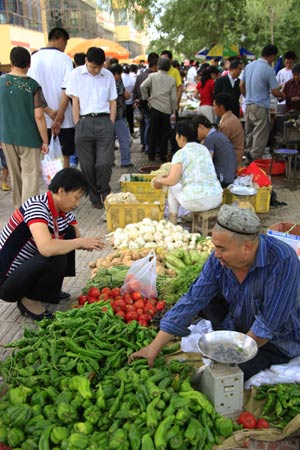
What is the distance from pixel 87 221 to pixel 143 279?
258 centimetres

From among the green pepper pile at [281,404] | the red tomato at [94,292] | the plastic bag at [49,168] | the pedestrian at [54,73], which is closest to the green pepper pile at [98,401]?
the green pepper pile at [281,404]

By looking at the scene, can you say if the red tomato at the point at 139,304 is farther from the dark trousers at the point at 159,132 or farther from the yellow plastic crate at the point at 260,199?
the dark trousers at the point at 159,132

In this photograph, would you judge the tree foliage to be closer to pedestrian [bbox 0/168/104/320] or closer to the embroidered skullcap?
pedestrian [bbox 0/168/104/320]

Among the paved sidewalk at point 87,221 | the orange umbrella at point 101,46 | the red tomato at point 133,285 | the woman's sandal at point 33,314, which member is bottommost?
the paved sidewalk at point 87,221

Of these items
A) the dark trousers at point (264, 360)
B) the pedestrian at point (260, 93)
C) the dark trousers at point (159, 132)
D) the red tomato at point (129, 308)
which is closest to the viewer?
the dark trousers at point (264, 360)

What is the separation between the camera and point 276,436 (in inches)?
100.0

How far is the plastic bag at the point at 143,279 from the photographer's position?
394 centimetres

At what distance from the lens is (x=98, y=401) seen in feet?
7.88

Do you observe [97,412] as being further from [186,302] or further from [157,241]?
[157,241]

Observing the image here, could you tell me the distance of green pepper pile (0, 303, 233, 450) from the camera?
7.36ft

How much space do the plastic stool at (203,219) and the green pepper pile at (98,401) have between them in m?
2.74

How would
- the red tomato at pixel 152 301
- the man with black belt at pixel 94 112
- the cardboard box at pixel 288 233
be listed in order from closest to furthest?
the red tomato at pixel 152 301
the cardboard box at pixel 288 233
the man with black belt at pixel 94 112

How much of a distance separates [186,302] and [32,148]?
144 inches

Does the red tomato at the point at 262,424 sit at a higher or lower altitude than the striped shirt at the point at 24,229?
lower
